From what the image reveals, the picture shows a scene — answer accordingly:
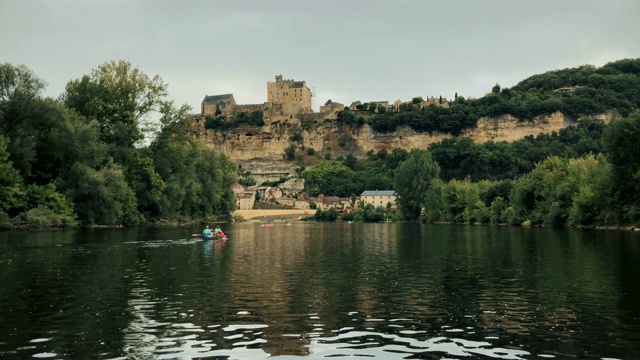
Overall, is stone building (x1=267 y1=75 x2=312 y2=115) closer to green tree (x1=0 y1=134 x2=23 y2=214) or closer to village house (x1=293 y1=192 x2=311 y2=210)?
village house (x1=293 y1=192 x2=311 y2=210)

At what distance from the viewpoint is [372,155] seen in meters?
177

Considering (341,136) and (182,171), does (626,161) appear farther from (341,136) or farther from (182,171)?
(341,136)

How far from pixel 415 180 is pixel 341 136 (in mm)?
94066

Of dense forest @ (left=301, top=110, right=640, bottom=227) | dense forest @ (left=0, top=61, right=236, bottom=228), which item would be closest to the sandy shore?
dense forest @ (left=301, top=110, right=640, bottom=227)

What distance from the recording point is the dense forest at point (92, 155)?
48.4m

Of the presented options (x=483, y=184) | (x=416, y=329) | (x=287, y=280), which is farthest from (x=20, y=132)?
(x=483, y=184)

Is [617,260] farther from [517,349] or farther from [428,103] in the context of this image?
[428,103]

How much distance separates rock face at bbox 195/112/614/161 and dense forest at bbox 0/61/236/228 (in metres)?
111

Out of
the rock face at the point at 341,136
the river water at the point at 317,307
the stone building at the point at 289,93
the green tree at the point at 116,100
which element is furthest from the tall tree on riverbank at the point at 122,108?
the stone building at the point at 289,93

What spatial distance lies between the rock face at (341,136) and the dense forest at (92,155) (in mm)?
110788

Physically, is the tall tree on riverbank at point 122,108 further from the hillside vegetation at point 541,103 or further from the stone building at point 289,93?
the stone building at point 289,93

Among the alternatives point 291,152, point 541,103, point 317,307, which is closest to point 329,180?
point 291,152

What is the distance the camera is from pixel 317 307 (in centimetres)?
1530

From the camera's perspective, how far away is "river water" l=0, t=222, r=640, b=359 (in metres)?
11.3
